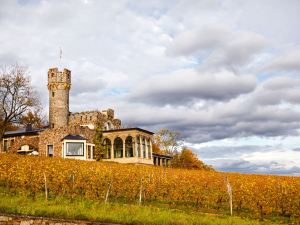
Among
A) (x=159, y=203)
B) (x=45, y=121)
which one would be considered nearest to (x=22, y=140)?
(x=45, y=121)

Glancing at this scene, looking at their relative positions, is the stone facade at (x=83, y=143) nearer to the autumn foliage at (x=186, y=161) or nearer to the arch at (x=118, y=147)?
the arch at (x=118, y=147)

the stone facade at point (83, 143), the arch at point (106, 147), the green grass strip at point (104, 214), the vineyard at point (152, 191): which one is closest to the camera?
the green grass strip at point (104, 214)

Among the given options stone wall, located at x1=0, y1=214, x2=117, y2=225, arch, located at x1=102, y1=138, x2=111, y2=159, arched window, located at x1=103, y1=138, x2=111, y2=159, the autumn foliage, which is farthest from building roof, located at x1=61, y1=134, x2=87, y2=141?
stone wall, located at x1=0, y1=214, x2=117, y2=225

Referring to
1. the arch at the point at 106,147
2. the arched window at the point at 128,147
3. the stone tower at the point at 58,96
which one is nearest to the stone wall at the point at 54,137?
the arch at the point at 106,147

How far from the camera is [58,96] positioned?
70750 millimetres

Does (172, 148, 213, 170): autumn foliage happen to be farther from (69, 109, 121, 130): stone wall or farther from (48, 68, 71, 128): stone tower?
(48, 68, 71, 128): stone tower

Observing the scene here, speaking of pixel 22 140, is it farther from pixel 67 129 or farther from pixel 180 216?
pixel 180 216

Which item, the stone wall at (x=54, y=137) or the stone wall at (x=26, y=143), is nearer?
the stone wall at (x=54, y=137)

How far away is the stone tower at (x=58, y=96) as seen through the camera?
229ft

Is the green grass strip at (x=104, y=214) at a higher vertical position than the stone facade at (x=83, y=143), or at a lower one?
lower

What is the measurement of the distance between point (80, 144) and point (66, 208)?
33777 millimetres

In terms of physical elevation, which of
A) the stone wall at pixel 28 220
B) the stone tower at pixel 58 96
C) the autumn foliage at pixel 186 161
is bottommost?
the stone wall at pixel 28 220

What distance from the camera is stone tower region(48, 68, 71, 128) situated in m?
69.9

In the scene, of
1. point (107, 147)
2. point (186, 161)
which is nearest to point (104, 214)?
point (107, 147)
